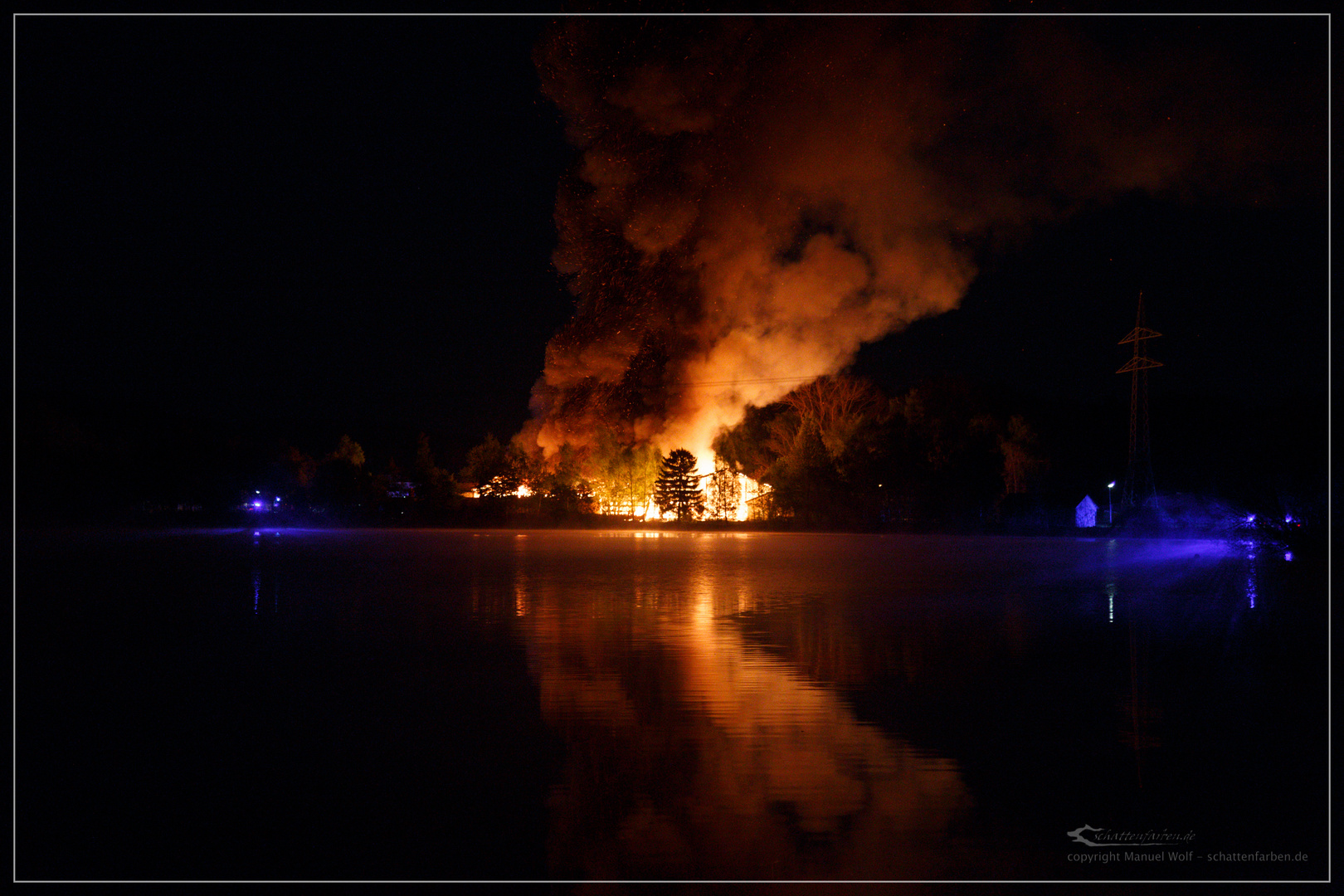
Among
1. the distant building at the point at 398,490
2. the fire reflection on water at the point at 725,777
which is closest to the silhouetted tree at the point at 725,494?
the distant building at the point at 398,490

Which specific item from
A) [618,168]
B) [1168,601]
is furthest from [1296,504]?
[618,168]

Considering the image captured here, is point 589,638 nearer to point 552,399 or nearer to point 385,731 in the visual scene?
point 385,731

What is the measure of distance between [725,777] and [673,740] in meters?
0.74

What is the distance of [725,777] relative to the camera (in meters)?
5.05

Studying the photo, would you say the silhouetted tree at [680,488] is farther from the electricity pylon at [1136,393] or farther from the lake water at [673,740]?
the lake water at [673,740]

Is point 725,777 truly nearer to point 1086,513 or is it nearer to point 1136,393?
point 1136,393

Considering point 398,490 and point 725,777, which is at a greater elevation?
point 725,777

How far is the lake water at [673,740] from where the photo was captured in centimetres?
421

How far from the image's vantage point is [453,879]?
155 inches

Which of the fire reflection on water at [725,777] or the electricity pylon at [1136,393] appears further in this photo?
the electricity pylon at [1136,393]

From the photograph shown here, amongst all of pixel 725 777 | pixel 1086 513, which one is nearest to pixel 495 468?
pixel 1086 513

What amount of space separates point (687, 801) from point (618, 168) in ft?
140

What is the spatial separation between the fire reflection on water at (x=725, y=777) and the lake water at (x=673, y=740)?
2 cm

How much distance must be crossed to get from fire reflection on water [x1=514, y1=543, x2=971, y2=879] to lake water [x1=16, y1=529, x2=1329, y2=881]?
0.07 ft
